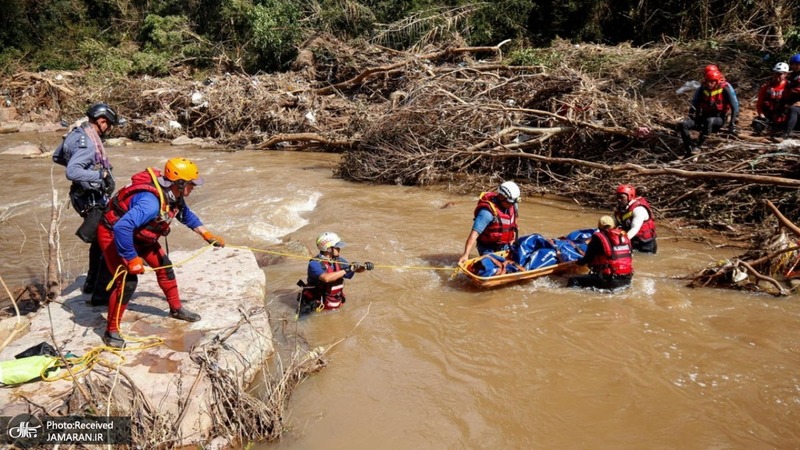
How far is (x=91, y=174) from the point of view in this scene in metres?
4.46

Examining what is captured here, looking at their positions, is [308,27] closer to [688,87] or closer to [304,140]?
[304,140]

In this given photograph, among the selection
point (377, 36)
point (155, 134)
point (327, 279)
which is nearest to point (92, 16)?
point (155, 134)

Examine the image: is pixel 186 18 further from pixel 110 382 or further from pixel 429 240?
pixel 110 382

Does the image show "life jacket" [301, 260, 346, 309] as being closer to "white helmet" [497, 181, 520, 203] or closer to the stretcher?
the stretcher

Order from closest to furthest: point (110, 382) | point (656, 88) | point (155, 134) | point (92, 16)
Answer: point (110, 382) → point (656, 88) → point (155, 134) → point (92, 16)

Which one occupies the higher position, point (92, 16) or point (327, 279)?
point (92, 16)

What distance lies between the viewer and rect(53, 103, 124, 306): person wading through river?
14.5 feet

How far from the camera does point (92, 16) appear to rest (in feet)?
94.8

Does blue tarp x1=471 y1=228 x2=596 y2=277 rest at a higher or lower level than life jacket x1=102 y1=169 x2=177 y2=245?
lower

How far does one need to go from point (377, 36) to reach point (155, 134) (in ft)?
24.0

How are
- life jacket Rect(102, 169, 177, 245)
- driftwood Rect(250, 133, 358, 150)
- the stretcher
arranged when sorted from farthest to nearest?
1. driftwood Rect(250, 133, 358, 150)
2. the stretcher
3. life jacket Rect(102, 169, 177, 245)

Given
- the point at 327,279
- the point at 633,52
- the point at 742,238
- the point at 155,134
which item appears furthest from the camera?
the point at 155,134

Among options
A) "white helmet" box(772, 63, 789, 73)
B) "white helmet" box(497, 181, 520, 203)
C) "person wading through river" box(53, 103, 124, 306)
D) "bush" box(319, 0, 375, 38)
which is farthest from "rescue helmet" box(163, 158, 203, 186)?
"bush" box(319, 0, 375, 38)

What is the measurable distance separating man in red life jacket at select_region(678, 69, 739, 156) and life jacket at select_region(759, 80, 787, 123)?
0.71m
